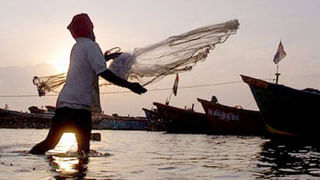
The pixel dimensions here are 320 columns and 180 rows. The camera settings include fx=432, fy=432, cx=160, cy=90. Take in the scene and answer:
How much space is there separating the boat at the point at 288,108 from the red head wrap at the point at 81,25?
43.0ft

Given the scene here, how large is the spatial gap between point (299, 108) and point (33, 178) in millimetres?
14893

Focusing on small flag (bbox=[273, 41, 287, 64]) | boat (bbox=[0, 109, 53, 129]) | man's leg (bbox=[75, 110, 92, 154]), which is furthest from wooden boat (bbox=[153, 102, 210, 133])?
man's leg (bbox=[75, 110, 92, 154])

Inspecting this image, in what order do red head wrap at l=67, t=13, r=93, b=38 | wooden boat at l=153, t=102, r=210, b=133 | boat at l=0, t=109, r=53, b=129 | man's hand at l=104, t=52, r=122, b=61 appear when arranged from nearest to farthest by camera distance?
1. red head wrap at l=67, t=13, r=93, b=38
2. man's hand at l=104, t=52, r=122, b=61
3. wooden boat at l=153, t=102, r=210, b=133
4. boat at l=0, t=109, r=53, b=129

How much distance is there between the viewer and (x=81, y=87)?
552 cm

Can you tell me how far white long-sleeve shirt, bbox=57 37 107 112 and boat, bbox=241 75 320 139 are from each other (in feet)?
43.2

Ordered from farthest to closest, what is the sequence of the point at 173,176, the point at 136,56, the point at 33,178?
1. the point at 136,56
2. the point at 173,176
3. the point at 33,178

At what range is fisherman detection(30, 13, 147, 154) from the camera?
17.9 feet

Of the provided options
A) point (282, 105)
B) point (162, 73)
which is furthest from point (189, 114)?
point (162, 73)

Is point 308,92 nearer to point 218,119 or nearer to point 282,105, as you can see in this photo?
point 282,105

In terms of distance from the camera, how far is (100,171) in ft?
15.3

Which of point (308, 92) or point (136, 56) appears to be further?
point (308, 92)

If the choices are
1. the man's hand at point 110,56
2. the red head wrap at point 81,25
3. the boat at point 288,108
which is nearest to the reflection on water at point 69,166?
the man's hand at point 110,56

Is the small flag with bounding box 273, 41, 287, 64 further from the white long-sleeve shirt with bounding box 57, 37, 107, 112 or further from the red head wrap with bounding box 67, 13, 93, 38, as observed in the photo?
the white long-sleeve shirt with bounding box 57, 37, 107, 112

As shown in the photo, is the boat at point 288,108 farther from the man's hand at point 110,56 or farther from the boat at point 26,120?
the boat at point 26,120
